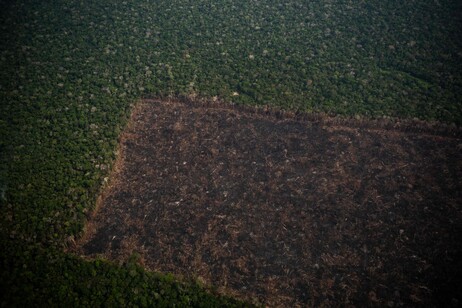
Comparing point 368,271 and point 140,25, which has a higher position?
point 140,25

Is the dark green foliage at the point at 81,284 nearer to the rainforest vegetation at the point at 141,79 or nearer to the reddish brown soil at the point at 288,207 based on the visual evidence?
the rainforest vegetation at the point at 141,79

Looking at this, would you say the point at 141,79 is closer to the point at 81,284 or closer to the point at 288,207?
the point at 288,207

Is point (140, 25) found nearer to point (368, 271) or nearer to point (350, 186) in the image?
point (350, 186)

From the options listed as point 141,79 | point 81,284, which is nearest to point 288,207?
point 81,284

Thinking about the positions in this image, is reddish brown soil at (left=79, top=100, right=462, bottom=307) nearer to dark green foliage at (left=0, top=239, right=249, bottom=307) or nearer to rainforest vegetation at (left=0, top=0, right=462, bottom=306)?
dark green foliage at (left=0, top=239, right=249, bottom=307)

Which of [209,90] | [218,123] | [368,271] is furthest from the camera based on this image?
[209,90]

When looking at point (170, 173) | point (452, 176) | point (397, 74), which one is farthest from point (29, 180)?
point (397, 74)

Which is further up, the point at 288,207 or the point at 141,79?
the point at 141,79
